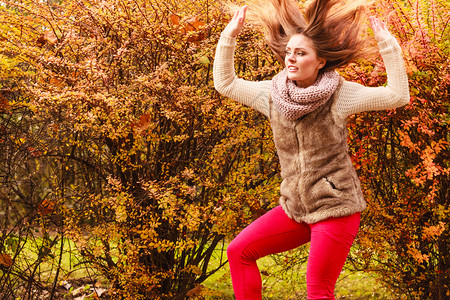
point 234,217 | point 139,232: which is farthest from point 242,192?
point 139,232

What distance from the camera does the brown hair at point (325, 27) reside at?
263 centimetres

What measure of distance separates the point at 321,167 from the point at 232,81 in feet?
2.06

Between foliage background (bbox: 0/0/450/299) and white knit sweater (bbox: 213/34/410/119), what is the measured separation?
0.83 metres

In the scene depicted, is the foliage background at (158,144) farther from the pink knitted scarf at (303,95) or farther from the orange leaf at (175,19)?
the pink knitted scarf at (303,95)

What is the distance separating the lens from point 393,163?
3.94 meters

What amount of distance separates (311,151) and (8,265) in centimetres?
264

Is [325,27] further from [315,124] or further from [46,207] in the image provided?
[46,207]

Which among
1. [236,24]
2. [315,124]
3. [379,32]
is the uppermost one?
[236,24]

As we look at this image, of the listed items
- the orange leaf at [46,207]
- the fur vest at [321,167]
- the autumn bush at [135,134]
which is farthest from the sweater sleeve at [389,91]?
the orange leaf at [46,207]

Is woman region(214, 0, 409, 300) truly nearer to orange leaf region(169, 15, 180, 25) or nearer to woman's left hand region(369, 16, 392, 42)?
woman's left hand region(369, 16, 392, 42)

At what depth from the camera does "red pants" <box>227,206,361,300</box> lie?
8.22 feet

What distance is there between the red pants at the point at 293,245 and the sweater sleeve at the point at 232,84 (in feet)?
1.81

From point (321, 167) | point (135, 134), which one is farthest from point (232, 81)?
point (135, 134)

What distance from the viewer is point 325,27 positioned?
8.61 feet
